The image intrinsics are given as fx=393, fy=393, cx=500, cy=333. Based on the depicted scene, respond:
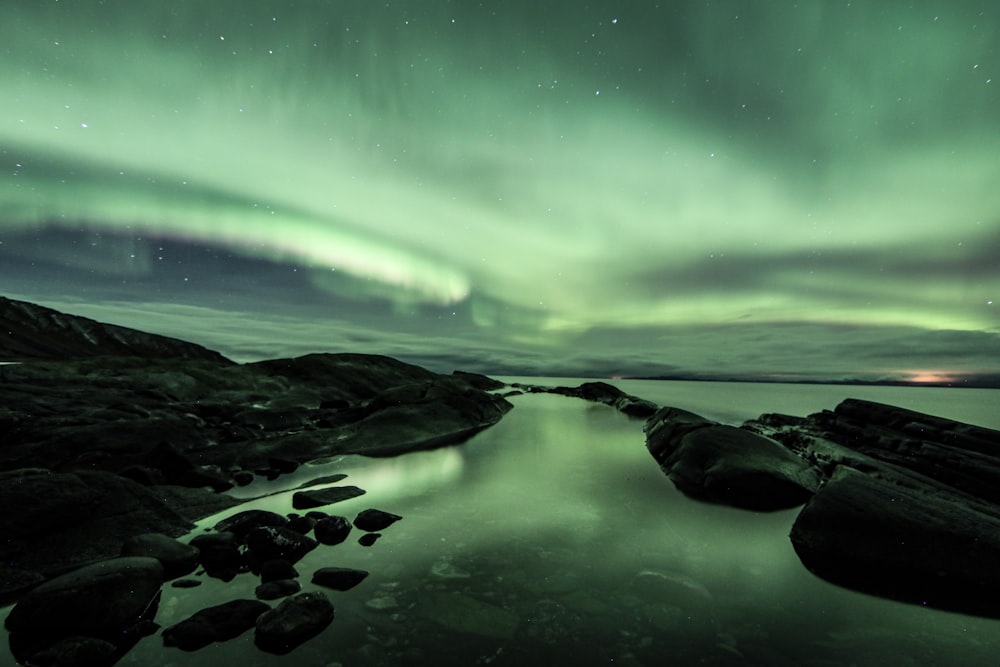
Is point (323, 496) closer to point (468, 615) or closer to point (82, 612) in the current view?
point (82, 612)

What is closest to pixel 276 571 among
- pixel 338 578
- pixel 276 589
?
pixel 276 589

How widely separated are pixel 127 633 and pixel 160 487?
6.86 metres

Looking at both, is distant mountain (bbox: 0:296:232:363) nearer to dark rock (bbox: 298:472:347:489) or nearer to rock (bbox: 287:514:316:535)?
dark rock (bbox: 298:472:347:489)

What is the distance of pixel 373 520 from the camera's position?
9.53 metres

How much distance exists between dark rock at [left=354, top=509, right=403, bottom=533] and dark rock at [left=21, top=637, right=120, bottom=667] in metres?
A: 4.87

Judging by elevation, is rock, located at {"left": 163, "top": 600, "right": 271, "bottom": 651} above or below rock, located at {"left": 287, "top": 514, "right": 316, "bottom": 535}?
above

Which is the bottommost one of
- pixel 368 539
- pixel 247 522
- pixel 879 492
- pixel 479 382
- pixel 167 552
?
pixel 479 382

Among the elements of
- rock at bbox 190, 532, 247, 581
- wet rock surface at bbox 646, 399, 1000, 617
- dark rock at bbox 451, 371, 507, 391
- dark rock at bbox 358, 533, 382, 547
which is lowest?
dark rock at bbox 451, 371, 507, 391

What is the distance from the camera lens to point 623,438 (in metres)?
26.4

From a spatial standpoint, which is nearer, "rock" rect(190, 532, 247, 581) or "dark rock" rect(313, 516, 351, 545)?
"rock" rect(190, 532, 247, 581)

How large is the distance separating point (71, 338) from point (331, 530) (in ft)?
683

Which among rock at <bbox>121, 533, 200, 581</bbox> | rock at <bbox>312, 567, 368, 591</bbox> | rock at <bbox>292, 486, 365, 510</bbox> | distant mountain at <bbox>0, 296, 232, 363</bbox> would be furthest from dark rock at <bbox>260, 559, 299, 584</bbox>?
distant mountain at <bbox>0, 296, 232, 363</bbox>

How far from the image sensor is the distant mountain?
13150cm

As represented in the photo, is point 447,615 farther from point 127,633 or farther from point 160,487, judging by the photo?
point 160,487
